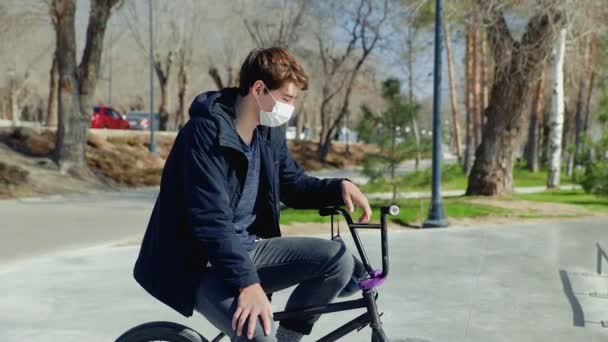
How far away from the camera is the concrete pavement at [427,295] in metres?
Result: 5.56

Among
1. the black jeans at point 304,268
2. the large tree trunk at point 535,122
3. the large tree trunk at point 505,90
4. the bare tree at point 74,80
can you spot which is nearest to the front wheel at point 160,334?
the black jeans at point 304,268

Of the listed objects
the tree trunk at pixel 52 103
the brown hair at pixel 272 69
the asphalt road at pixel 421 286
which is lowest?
the asphalt road at pixel 421 286

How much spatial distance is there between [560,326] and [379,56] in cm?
3807

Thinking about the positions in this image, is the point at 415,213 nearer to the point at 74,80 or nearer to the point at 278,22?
the point at 74,80

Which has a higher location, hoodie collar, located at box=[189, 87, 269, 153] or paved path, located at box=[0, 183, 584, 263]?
hoodie collar, located at box=[189, 87, 269, 153]

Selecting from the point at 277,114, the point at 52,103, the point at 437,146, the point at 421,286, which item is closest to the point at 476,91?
the point at 52,103

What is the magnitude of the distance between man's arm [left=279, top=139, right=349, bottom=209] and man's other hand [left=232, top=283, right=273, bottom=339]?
2.10 ft

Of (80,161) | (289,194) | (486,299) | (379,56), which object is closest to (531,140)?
(379,56)

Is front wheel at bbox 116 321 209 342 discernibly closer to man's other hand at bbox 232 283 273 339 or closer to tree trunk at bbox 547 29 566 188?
man's other hand at bbox 232 283 273 339

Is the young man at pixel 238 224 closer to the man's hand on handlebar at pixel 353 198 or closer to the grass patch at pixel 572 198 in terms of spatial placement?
the man's hand on handlebar at pixel 353 198

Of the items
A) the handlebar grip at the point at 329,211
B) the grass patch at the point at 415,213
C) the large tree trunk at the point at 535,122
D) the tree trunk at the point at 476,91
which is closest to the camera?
the handlebar grip at the point at 329,211

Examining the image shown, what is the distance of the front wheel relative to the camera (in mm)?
2975

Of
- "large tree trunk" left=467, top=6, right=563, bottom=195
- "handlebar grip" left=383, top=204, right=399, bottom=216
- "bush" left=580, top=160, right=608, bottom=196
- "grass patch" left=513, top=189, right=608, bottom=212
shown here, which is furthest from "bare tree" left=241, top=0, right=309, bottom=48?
"handlebar grip" left=383, top=204, right=399, bottom=216

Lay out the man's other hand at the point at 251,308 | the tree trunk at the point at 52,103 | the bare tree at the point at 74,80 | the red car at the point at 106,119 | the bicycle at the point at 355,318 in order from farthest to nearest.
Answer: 1. the red car at the point at 106,119
2. the tree trunk at the point at 52,103
3. the bare tree at the point at 74,80
4. the bicycle at the point at 355,318
5. the man's other hand at the point at 251,308
